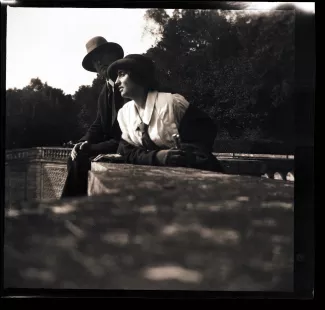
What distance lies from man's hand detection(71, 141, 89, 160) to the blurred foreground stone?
32cm

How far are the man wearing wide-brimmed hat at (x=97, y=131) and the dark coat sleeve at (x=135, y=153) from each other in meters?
0.07

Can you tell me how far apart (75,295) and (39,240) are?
2.12 feet

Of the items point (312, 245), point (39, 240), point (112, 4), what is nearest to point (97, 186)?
point (39, 240)

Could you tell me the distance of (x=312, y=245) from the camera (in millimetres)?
→ 4355

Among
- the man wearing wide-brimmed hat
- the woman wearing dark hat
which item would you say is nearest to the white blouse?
the woman wearing dark hat

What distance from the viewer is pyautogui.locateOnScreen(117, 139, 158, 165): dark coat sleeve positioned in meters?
4.47

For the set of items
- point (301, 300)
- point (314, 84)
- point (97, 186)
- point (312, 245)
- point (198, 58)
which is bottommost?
point (301, 300)

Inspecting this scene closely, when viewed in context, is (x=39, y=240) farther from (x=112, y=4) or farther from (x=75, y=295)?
(x=112, y=4)

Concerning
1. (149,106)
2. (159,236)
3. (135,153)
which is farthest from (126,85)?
(159,236)

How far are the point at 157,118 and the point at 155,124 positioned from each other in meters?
0.07

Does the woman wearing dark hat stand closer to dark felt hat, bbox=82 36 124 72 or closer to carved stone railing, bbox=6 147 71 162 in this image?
dark felt hat, bbox=82 36 124 72

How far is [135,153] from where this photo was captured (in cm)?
447

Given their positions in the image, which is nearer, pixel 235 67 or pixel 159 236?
pixel 159 236

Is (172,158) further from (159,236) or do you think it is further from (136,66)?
(136,66)
